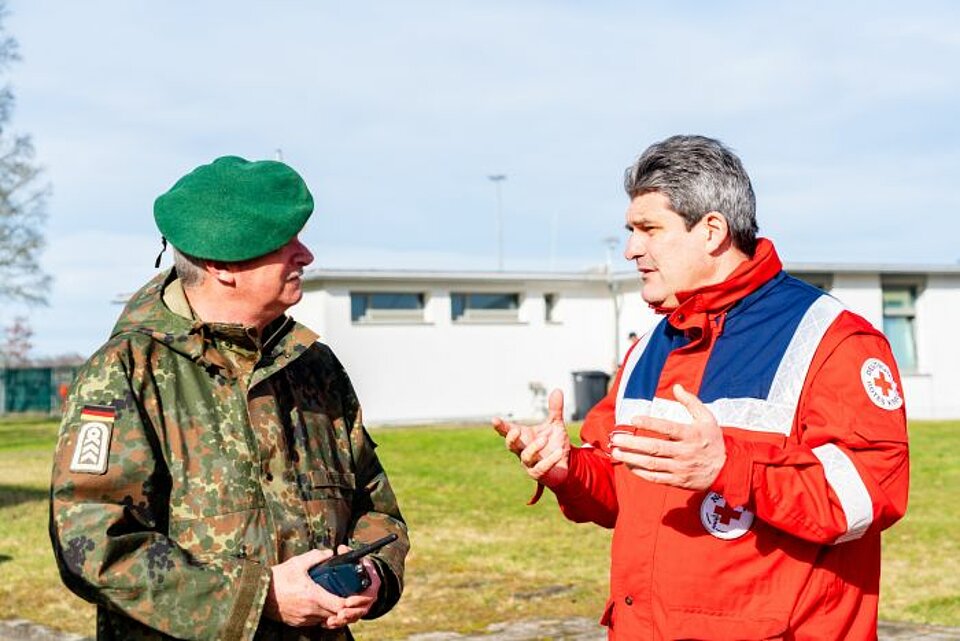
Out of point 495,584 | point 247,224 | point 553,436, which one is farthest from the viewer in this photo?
point 495,584

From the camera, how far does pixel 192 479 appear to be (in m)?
3.42

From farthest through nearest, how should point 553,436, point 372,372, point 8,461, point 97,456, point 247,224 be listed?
point 372,372 → point 8,461 → point 553,436 → point 247,224 → point 97,456

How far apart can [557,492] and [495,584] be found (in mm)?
5839

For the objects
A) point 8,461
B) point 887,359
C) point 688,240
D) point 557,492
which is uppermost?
point 688,240

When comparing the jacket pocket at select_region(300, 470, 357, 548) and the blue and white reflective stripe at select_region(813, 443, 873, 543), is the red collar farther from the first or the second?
the jacket pocket at select_region(300, 470, 357, 548)

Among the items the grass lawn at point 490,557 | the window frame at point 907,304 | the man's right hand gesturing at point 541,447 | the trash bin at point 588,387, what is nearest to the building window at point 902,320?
the window frame at point 907,304

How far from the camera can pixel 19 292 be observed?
4262 cm

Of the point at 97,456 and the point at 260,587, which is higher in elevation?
the point at 97,456

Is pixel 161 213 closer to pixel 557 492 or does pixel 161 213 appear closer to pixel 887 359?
pixel 557 492

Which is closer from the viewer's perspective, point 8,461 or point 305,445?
point 305,445

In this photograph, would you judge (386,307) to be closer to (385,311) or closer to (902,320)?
(385,311)

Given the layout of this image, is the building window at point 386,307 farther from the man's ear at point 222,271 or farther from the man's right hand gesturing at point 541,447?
the man's ear at point 222,271

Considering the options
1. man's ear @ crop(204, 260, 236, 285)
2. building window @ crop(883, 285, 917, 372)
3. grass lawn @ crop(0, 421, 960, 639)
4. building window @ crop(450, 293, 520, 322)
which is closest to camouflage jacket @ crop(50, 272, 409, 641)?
man's ear @ crop(204, 260, 236, 285)

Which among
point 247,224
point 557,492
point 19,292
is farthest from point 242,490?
point 19,292
